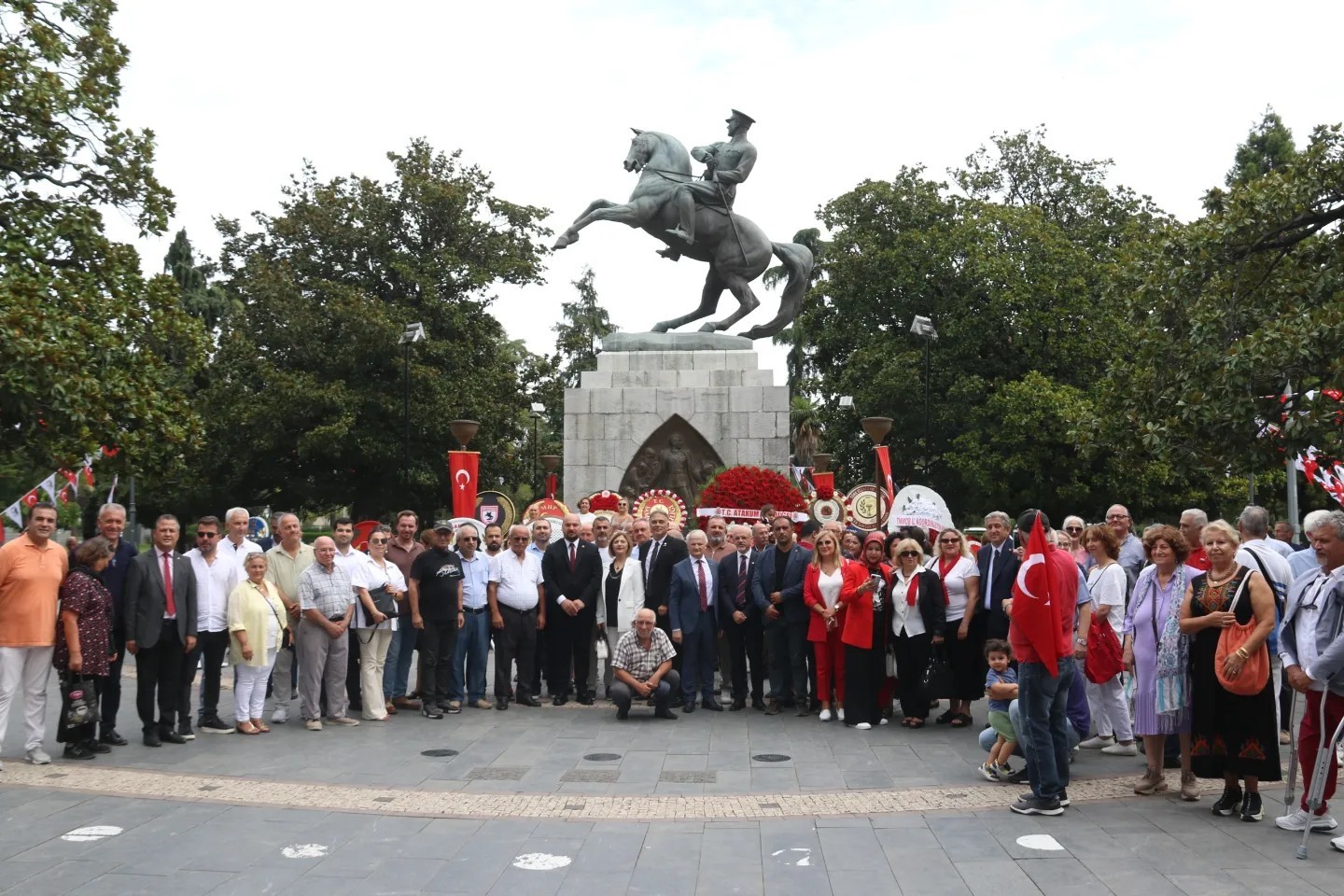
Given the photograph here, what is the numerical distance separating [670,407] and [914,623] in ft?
29.2

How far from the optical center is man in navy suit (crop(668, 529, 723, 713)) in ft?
34.6

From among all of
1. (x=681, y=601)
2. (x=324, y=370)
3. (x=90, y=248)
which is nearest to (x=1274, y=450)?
(x=681, y=601)

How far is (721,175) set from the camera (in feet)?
59.0

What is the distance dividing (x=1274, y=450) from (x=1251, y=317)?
1.52 metres

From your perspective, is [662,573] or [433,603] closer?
[433,603]

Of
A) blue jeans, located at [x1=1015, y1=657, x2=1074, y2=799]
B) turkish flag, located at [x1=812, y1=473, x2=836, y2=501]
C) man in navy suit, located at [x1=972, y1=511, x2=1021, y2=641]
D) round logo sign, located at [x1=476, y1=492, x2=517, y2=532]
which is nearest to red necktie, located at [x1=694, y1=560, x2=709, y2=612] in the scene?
man in navy suit, located at [x1=972, y1=511, x2=1021, y2=641]

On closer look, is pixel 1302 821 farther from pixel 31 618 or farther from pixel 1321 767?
pixel 31 618

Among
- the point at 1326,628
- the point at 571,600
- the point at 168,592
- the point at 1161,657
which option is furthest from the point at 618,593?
the point at 1326,628

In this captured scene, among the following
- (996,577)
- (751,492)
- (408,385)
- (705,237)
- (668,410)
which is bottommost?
(996,577)

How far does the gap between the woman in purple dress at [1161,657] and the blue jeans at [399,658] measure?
6209mm

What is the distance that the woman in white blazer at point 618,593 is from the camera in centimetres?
1078

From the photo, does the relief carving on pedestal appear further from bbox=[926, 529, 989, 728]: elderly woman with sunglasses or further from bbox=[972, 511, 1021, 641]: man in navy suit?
bbox=[972, 511, 1021, 641]: man in navy suit

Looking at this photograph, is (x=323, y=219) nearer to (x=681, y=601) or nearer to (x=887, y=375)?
(x=887, y=375)

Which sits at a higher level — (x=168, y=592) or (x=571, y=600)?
(x=168, y=592)
